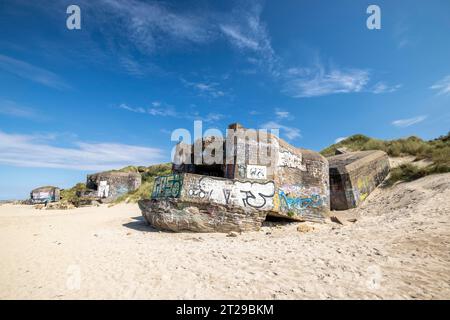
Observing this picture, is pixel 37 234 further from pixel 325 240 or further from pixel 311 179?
pixel 311 179

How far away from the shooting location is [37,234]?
28.2 feet

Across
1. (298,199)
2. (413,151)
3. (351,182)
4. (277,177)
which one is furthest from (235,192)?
(413,151)

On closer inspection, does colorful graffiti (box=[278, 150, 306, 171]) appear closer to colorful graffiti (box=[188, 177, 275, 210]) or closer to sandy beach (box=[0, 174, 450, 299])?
colorful graffiti (box=[188, 177, 275, 210])

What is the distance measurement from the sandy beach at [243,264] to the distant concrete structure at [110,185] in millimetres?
15697

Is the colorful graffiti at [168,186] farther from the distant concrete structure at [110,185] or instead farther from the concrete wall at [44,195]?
the concrete wall at [44,195]

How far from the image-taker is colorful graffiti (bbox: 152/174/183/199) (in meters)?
7.72

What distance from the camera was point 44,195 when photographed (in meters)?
27.1

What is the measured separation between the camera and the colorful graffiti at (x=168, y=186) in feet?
25.3

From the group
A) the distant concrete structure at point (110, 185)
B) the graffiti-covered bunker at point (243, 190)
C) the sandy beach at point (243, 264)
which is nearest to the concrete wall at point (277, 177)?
the graffiti-covered bunker at point (243, 190)

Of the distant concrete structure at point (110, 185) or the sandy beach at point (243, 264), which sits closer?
the sandy beach at point (243, 264)

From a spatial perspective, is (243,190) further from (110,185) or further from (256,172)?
(110,185)

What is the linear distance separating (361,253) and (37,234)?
34.9ft

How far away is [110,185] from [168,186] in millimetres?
17897
